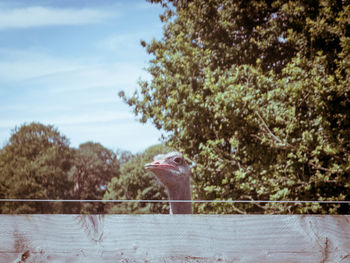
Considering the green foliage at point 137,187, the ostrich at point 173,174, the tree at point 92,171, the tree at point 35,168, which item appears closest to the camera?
the ostrich at point 173,174

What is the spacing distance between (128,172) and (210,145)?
1621cm

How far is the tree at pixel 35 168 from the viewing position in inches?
944

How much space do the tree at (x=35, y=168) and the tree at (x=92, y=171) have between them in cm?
87

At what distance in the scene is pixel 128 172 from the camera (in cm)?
2344

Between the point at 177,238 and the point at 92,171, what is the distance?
31.0m

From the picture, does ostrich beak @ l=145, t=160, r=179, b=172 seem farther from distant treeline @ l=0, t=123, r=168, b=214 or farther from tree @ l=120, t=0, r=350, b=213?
distant treeline @ l=0, t=123, r=168, b=214

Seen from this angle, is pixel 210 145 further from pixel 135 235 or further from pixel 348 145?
pixel 135 235

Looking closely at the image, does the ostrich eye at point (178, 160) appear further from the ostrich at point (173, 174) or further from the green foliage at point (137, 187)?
the green foliage at point (137, 187)

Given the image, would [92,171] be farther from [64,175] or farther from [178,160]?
[178,160]

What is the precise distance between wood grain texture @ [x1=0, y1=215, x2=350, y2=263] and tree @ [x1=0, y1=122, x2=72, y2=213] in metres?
22.3

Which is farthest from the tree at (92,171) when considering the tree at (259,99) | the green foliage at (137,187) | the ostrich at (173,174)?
the ostrich at (173,174)

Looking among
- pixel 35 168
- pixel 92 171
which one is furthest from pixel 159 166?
pixel 92 171

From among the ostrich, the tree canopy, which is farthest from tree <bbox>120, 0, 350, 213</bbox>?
the tree canopy

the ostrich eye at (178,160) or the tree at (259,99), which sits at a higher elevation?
the tree at (259,99)
